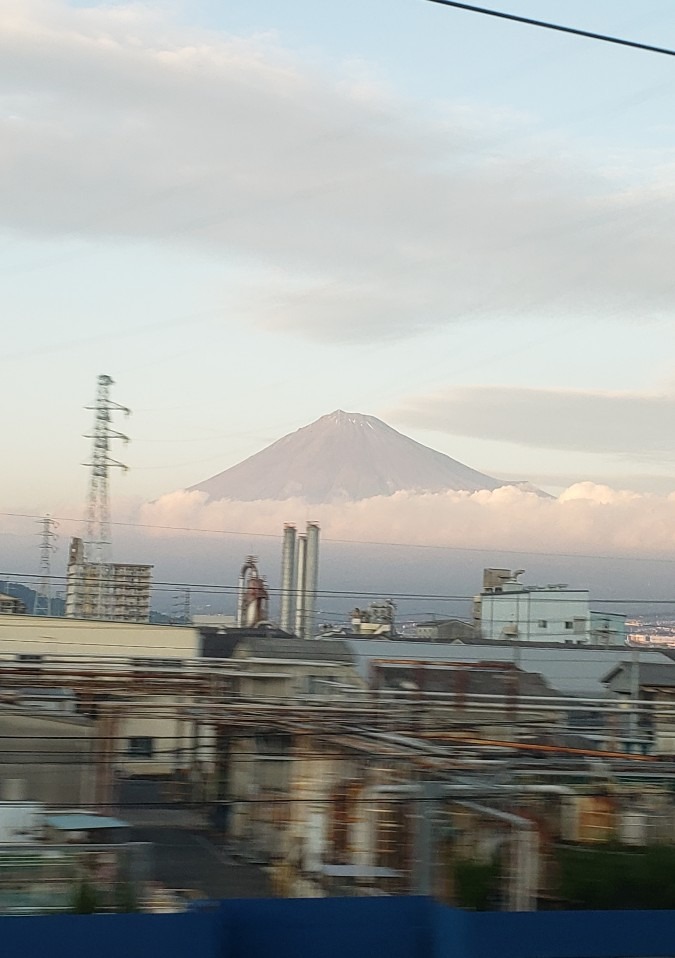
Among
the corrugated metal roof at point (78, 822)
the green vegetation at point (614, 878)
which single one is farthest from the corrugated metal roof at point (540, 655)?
the green vegetation at point (614, 878)

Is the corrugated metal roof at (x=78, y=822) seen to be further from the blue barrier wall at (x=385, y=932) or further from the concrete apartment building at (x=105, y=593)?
the concrete apartment building at (x=105, y=593)

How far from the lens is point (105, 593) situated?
45.8 metres

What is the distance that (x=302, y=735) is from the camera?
51.9 feet

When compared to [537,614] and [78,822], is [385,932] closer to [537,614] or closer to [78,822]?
[78,822]

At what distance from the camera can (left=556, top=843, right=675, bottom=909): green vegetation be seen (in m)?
9.05

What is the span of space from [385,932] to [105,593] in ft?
126

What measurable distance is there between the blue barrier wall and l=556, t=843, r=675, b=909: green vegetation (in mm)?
360

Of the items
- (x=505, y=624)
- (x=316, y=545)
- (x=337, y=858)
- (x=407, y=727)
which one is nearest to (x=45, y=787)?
(x=407, y=727)

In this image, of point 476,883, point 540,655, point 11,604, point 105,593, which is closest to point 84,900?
point 476,883

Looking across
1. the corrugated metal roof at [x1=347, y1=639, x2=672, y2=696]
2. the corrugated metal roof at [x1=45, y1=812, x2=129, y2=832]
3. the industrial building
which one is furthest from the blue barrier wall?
the industrial building

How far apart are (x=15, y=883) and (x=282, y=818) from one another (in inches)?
323

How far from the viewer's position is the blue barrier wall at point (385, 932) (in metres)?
7.78

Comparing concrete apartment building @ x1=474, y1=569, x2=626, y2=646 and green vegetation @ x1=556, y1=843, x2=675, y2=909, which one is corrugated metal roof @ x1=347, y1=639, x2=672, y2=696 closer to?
concrete apartment building @ x1=474, y1=569, x2=626, y2=646

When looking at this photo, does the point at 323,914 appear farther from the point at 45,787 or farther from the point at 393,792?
the point at 45,787
